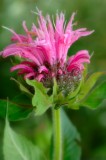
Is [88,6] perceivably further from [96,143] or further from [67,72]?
[67,72]

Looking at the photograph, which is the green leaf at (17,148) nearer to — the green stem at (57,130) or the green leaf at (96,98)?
the green stem at (57,130)

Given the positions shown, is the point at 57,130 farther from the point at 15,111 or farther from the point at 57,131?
the point at 15,111

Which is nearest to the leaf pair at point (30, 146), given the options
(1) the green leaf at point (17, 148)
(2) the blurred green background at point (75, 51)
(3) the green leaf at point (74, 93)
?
(1) the green leaf at point (17, 148)

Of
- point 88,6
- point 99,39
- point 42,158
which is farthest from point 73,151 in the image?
point 88,6

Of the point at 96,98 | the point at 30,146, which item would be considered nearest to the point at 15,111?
the point at 30,146

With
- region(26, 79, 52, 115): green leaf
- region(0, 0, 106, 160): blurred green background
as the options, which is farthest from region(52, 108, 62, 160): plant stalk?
region(0, 0, 106, 160): blurred green background

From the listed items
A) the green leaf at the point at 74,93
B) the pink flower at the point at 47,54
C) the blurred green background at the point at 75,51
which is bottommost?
the green leaf at the point at 74,93
